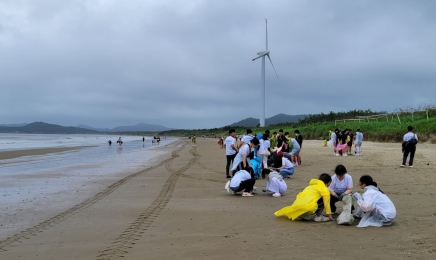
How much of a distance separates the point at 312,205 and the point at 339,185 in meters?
0.95

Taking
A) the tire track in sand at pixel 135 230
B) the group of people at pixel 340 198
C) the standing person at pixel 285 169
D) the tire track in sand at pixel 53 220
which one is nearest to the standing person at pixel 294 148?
the standing person at pixel 285 169

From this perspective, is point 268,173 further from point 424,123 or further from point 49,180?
point 424,123

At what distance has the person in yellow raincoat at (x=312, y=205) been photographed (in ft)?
23.5

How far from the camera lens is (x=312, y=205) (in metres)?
7.16

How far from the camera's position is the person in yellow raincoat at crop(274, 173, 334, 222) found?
7.18 m

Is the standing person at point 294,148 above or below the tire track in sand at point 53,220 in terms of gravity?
above

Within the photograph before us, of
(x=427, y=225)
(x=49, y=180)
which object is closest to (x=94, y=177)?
(x=49, y=180)

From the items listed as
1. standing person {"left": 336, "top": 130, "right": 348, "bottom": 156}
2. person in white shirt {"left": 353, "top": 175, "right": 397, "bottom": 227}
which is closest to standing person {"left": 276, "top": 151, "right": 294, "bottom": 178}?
person in white shirt {"left": 353, "top": 175, "right": 397, "bottom": 227}

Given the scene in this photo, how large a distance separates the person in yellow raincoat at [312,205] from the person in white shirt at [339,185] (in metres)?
0.38

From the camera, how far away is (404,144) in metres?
15.3

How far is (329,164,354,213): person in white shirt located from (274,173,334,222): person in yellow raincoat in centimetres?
38

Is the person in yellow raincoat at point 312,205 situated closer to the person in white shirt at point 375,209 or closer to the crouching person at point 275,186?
the person in white shirt at point 375,209

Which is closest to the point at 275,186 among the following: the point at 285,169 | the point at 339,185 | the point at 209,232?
the point at 339,185

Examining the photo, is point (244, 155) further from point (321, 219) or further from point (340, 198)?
point (321, 219)
